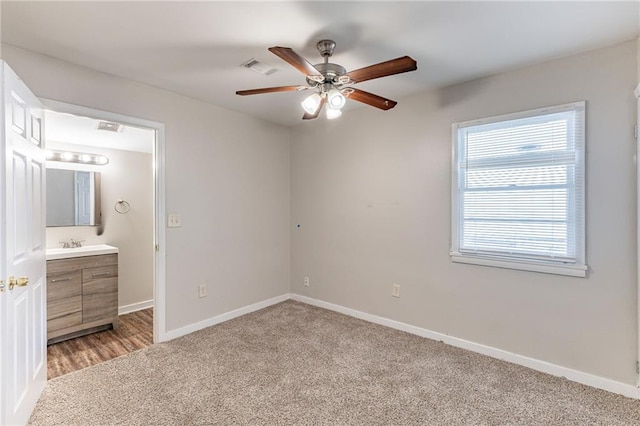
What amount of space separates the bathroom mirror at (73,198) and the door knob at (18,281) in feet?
7.21

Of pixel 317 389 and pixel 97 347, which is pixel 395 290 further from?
pixel 97 347

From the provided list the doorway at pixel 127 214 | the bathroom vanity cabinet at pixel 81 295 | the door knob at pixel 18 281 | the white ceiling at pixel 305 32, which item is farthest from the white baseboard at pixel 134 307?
the white ceiling at pixel 305 32

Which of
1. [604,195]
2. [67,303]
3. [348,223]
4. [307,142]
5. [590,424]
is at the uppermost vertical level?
[307,142]

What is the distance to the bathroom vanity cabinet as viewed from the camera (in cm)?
302

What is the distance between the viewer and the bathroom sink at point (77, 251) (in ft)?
10.0

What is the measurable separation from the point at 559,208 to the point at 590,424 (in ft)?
4.58

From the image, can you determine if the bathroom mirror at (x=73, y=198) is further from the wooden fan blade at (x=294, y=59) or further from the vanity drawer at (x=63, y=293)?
the wooden fan blade at (x=294, y=59)

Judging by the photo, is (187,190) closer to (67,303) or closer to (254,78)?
(254,78)

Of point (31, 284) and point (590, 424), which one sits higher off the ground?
point (31, 284)

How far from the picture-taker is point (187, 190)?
10.3 ft

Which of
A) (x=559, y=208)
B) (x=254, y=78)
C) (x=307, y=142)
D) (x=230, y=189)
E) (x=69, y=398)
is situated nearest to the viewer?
(x=69, y=398)

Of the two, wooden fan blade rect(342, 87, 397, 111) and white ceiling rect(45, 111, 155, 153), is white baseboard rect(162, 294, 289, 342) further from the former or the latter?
wooden fan blade rect(342, 87, 397, 111)

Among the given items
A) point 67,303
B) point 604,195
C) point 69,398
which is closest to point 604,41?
point 604,195

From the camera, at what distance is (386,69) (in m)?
1.77
